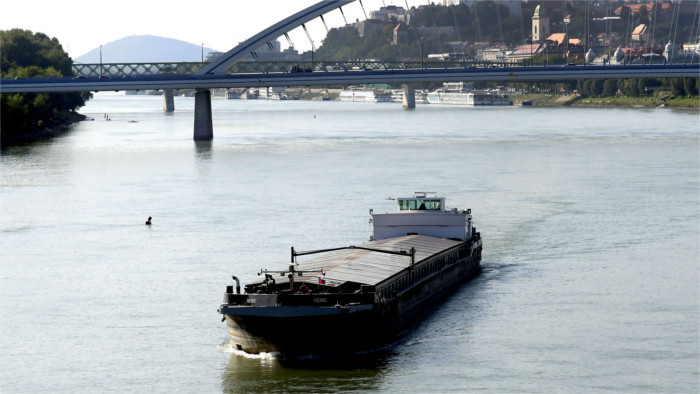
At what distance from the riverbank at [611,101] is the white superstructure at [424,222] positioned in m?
119

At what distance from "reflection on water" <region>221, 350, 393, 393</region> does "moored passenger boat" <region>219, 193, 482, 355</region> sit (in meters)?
0.26

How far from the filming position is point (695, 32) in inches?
7485

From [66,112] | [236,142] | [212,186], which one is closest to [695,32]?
[66,112]

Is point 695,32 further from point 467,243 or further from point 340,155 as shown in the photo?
point 467,243

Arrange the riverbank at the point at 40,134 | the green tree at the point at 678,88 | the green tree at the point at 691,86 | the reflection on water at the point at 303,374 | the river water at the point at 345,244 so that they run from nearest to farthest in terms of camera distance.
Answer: the reflection on water at the point at 303,374 → the river water at the point at 345,244 → the riverbank at the point at 40,134 → the green tree at the point at 691,86 → the green tree at the point at 678,88

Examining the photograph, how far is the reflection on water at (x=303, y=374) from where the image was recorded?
24.2 meters

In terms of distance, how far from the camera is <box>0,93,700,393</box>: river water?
25219 millimetres

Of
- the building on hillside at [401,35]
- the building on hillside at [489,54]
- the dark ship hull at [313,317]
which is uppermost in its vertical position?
the building on hillside at [401,35]

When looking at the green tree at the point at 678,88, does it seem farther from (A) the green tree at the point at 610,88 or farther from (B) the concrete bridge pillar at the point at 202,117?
(B) the concrete bridge pillar at the point at 202,117

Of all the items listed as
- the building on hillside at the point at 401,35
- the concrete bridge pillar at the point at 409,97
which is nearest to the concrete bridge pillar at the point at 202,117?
the building on hillside at the point at 401,35

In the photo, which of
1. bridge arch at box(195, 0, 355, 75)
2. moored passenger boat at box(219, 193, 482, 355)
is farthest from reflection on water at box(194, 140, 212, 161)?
moored passenger boat at box(219, 193, 482, 355)

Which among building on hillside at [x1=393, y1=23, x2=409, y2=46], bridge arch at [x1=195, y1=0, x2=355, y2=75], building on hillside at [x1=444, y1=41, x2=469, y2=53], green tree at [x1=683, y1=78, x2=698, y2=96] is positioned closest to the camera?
bridge arch at [x1=195, y1=0, x2=355, y2=75]

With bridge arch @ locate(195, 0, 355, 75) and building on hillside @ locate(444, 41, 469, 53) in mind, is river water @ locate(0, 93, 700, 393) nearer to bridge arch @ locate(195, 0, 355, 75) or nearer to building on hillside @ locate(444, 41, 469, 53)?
bridge arch @ locate(195, 0, 355, 75)

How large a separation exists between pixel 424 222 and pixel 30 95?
81010 millimetres
